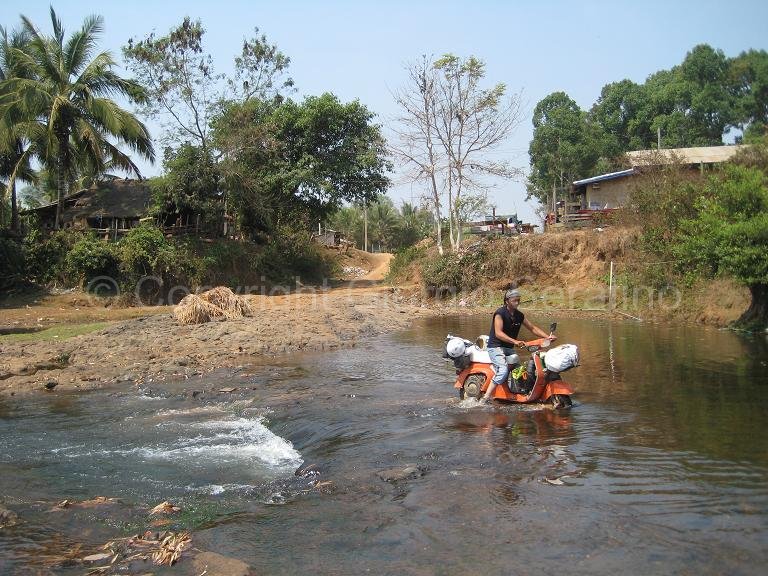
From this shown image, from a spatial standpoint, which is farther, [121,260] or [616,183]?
[616,183]

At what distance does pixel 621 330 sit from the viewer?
66.2 feet

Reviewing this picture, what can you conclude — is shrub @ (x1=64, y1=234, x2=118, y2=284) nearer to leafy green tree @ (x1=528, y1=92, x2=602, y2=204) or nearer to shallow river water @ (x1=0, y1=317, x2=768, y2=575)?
shallow river water @ (x1=0, y1=317, x2=768, y2=575)

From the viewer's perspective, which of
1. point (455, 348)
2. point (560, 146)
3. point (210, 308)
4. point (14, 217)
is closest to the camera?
point (455, 348)

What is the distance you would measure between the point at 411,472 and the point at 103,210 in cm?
2979

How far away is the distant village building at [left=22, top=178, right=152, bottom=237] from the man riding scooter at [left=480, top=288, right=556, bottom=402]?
1005 inches

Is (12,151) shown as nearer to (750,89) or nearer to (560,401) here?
(560,401)

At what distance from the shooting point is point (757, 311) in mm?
19000

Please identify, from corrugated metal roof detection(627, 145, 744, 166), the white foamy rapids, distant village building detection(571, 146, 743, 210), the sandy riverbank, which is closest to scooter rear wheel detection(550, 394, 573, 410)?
the white foamy rapids

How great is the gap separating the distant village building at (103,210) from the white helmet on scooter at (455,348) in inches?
976

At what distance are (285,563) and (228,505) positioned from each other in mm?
1605

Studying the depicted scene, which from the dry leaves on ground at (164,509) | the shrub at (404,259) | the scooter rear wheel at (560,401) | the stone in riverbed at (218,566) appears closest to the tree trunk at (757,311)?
the scooter rear wheel at (560,401)

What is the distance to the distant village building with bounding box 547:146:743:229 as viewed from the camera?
106ft

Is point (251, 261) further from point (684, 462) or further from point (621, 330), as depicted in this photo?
point (684, 462)

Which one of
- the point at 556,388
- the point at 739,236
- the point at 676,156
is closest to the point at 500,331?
the point at 556,388
